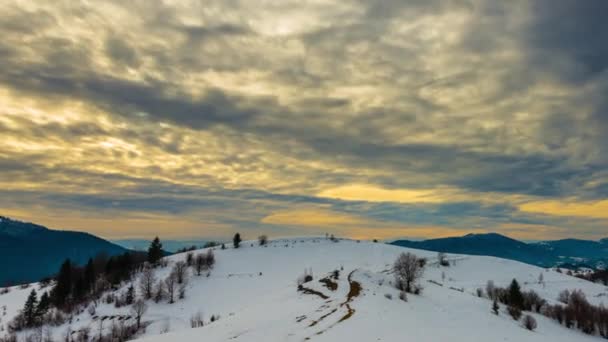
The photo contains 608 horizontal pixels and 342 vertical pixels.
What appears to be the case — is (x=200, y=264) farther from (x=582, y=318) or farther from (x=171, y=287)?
(x=582, y=318)

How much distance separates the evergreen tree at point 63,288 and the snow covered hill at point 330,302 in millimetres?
10854

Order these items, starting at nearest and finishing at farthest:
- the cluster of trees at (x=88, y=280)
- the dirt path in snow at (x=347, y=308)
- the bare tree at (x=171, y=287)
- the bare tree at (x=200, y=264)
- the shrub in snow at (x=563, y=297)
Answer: the dirt path in snow at (x=347, y=308) → the bare tree at (x=171, y=287) → the shrub in snow at (x=563, y=297) → the cluster of trees at (x=88, y=280) → the bare tree at (x=200, y=264)

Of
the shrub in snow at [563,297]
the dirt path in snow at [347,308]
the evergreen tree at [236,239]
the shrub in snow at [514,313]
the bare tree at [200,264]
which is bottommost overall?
the shrub in snow at [563,297]

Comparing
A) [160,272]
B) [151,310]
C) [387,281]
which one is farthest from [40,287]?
[387,281]

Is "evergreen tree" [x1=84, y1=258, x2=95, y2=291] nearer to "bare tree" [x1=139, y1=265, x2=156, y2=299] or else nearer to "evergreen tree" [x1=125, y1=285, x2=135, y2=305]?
"bare tree" [x1=139, y1=265, x2=156, y2=299]

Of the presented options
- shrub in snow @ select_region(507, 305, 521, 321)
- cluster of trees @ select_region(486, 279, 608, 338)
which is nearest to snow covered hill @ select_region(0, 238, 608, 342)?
shrub in snow @ select_region(507, 305, 521, 321)

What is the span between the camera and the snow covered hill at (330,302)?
30688mm

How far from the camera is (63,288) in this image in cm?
10912

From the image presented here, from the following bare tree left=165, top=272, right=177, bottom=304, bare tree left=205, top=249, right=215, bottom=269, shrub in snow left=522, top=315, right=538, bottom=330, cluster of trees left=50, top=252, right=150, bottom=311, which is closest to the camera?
shrub in snow left=522, top=315, right=538, bottom=330

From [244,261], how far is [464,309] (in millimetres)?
93232

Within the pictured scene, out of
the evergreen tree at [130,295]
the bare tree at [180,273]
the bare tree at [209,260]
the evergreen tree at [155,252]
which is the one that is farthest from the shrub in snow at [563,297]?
Result: the evergreen tree at [155,252]

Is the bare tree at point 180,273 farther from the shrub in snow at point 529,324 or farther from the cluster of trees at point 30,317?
the shrub in snow at point 529,324

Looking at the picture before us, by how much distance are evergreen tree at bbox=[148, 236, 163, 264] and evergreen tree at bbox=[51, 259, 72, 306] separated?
23.4m

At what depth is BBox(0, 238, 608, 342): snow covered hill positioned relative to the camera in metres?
30.7
